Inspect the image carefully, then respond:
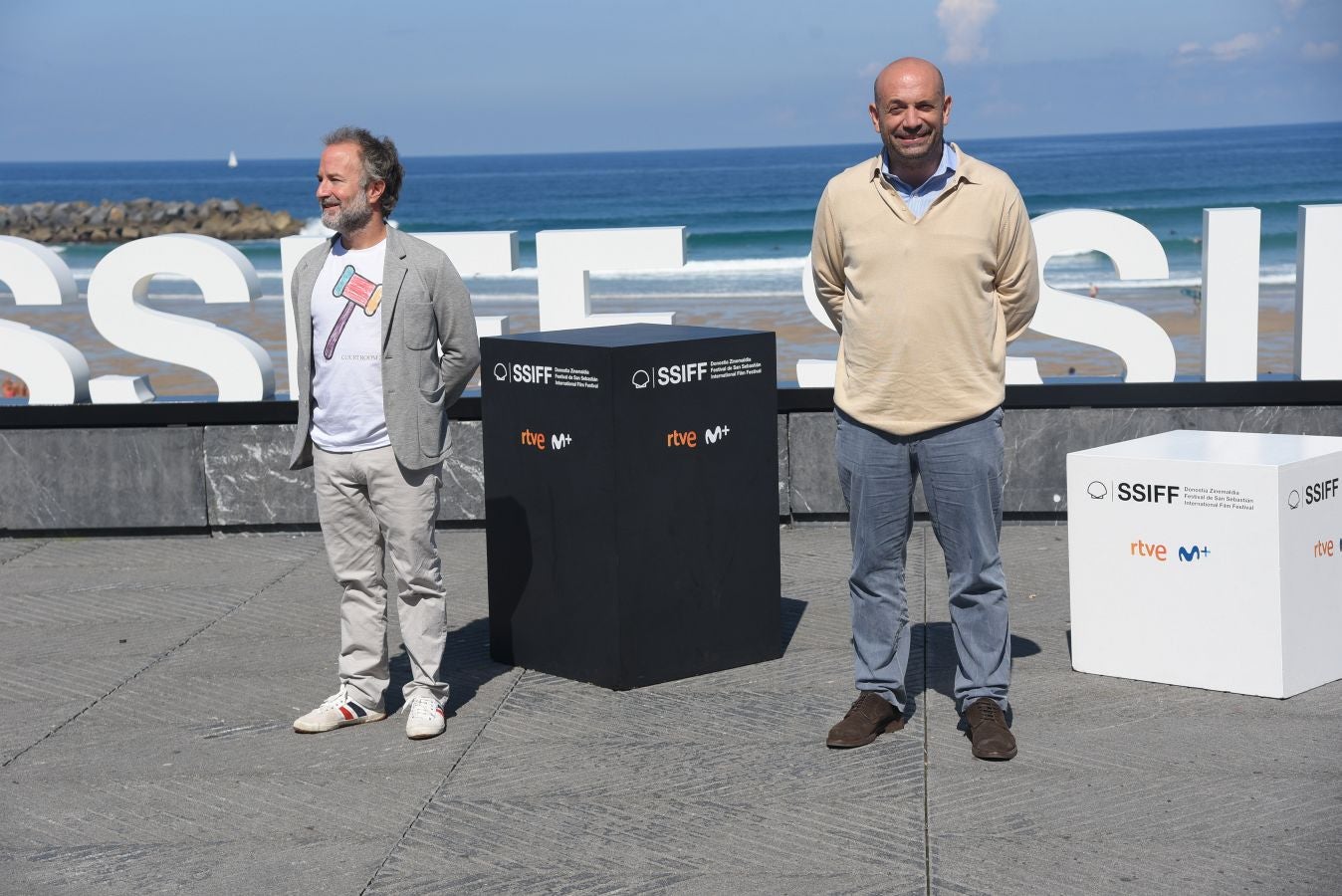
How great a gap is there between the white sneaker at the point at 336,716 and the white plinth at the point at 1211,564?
101 inches

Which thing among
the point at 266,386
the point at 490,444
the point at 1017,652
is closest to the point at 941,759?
the point at 1017,652

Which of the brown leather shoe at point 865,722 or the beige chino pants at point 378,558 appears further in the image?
the beige chino pants at point 378,558

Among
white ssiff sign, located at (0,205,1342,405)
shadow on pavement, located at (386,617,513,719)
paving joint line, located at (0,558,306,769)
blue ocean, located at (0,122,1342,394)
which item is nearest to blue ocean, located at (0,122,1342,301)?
blue ocean, located at (0,122,1342,394)

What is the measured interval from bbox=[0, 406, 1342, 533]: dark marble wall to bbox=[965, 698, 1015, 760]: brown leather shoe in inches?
135

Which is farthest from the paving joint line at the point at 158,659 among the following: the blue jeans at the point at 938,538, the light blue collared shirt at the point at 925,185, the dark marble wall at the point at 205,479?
the light blue collared shirt at the point at 925,185

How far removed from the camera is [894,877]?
150 inches

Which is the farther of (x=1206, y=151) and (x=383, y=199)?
(x=1206, y=151)

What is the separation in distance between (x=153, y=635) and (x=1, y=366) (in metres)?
2.80

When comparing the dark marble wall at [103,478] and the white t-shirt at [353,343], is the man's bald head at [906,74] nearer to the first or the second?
the white t-shirt at [353,343]

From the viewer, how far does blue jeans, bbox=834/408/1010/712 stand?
460cm

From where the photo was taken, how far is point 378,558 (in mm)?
5168

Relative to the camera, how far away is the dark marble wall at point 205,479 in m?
8.18

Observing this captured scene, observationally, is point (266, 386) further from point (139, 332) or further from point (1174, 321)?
point (1174, 321)

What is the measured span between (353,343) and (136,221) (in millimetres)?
66285
